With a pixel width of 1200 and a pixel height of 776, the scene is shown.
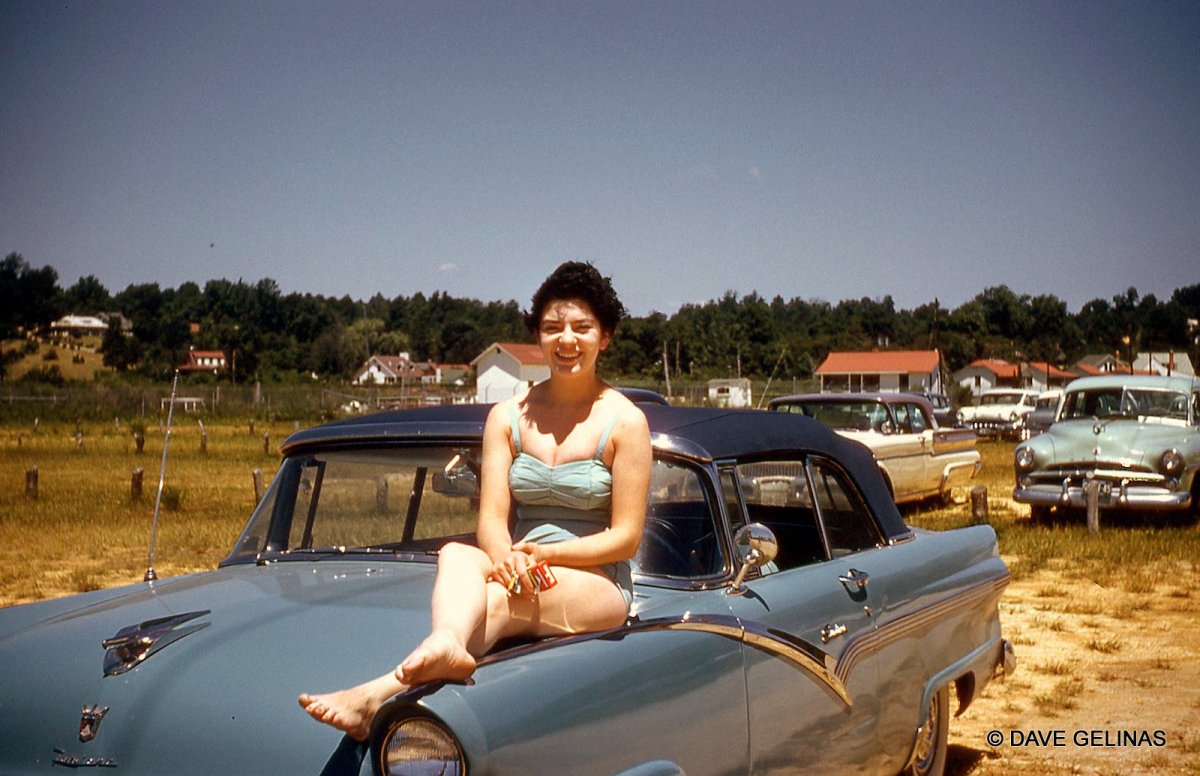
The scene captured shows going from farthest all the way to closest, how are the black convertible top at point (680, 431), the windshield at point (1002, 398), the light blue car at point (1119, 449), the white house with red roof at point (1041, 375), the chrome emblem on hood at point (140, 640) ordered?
the white house with red roof at point (1041, 375) < the windshield at point (1002, 398) < the light blue car at point (1119, 449) < the black convertible top at point (680, 431) < the chrome emblem on hood at point (140, 640)

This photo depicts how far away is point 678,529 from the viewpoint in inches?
140

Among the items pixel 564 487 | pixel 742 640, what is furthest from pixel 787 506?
pixel 564 487

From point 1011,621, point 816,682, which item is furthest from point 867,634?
point 1011,621

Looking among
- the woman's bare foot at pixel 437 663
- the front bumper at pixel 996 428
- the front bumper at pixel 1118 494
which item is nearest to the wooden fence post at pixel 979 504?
the front bumper at pixel 1118 494

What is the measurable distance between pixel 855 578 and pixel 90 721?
252 centimetres

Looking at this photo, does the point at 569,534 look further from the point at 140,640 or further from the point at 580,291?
the point at 140,640

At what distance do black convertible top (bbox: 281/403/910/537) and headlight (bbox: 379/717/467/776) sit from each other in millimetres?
1494

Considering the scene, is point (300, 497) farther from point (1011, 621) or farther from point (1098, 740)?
point (1011, 621)

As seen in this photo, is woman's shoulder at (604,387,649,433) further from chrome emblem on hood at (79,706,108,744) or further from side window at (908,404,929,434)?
side window at (908,404,929,434)

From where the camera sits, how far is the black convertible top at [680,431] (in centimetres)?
373

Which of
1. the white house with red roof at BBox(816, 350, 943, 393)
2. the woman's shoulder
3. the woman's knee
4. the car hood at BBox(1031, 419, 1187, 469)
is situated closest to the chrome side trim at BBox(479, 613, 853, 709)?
the woman's knee

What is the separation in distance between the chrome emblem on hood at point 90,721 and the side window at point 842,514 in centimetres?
268

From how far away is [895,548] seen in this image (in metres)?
4.63

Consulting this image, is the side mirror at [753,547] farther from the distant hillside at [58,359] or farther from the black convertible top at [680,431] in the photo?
the distant hillside at [58,359]
